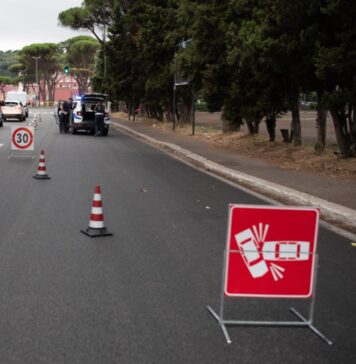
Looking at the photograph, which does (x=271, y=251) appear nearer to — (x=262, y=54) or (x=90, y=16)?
(x=262, y=54)

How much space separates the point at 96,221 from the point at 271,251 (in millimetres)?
3569

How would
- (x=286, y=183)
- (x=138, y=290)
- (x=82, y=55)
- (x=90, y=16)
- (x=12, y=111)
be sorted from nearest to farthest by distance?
(x=138, y=290) → (x=286, y=183) → (x=12, y=111) → (x=90, y=16) → (x=82, y=55)

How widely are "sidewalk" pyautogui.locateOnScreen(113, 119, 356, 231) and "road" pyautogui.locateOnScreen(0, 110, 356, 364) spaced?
939 millimetres

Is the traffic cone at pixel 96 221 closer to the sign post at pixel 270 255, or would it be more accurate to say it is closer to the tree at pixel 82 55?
the sign post at pixel 270 255

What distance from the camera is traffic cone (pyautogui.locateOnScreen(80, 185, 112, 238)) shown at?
7586 millimetres

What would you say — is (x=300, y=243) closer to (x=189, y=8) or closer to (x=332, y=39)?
(x=332, y=39)

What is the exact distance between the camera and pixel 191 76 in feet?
78.6

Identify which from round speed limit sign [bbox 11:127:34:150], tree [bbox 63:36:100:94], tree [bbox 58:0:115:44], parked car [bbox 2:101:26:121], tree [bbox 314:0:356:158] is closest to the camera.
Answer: tree [bbox 314:0:356:158]

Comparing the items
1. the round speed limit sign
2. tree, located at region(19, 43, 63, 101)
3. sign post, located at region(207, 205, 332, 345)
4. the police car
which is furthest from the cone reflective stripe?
tree, located at region(19, 43, 63, 101)

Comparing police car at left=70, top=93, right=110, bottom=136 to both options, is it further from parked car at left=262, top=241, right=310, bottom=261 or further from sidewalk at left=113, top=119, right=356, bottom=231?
parked car at left=262, top=241, right=310, bottom=261

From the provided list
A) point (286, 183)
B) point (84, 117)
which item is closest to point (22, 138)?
point (286, 183)

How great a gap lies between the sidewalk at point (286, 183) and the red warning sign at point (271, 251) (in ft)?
13.8

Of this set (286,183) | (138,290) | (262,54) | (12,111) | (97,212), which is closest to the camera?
(138,290)

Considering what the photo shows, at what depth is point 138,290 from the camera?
17.8ft
